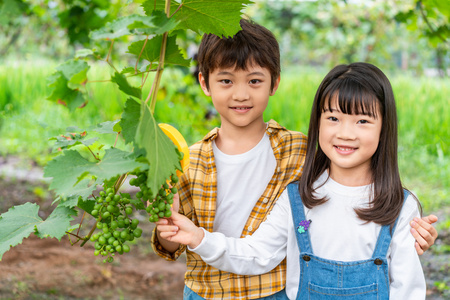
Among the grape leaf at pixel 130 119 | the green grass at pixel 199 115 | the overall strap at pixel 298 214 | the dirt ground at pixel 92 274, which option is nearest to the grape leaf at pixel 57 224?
the grape leaf at pixel 130 119

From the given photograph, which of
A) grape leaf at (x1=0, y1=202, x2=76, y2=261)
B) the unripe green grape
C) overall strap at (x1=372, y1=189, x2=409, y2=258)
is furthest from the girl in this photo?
grape leaf at (x1=0, y1=202, x2=76, y2=261)

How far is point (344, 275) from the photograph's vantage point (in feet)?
4.69

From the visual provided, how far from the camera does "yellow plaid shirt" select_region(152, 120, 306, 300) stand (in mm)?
1593

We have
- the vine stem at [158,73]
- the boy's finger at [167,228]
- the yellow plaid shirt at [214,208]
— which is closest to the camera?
the vine stem at [158,73]

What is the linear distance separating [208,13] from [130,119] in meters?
0.36

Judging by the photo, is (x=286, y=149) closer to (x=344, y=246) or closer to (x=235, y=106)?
(x=235, y=106)

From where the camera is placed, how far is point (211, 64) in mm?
1615

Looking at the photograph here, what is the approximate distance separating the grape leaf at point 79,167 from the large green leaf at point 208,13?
385 mm

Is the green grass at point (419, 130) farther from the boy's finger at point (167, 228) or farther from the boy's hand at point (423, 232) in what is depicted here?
the boy's finger at point (167, 228)

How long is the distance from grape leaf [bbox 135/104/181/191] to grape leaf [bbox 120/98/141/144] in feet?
0.18

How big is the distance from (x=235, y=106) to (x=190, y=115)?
3.11 m

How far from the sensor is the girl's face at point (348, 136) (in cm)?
143

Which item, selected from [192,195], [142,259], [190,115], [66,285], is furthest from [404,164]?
[192,195]

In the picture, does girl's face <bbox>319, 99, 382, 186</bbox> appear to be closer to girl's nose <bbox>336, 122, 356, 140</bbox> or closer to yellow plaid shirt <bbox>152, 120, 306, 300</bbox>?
girl's nose <bbox>336, 122, 356, 140</bbox>
